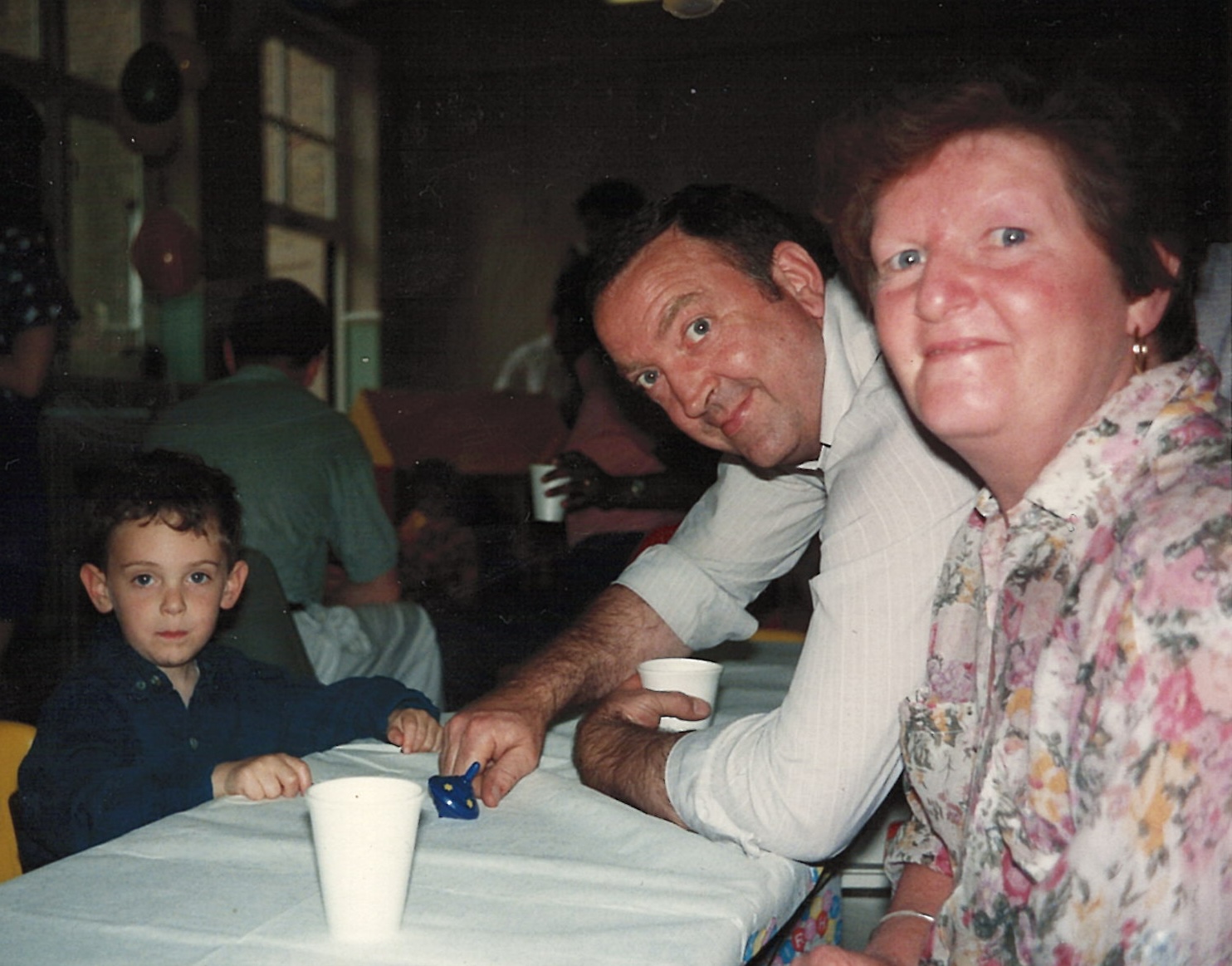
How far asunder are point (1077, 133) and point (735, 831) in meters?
0.61

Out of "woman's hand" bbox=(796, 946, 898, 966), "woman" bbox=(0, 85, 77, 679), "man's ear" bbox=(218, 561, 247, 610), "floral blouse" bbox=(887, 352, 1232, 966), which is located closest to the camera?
"floral blouse" bbox=(887, 352, 1232, 966)

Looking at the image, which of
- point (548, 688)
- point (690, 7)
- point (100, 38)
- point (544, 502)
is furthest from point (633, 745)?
point (100, 38)

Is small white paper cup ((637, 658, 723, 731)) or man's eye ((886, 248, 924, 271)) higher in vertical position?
man's eye ((886, 248, 924, 271))

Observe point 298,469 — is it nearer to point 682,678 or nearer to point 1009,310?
point 682,678

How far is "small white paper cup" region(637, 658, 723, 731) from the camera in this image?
1.24 meters

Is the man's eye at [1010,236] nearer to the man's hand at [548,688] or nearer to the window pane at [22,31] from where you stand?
the man's hand at [548,688]

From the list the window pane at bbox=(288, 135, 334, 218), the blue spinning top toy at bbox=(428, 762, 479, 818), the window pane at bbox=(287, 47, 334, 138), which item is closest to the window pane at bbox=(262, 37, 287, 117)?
the window pane at bbox=(287, 47, 334, 138)

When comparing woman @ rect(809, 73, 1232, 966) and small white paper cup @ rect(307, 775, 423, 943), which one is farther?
small white paper cup @ rect(307, 775, 423, 943)

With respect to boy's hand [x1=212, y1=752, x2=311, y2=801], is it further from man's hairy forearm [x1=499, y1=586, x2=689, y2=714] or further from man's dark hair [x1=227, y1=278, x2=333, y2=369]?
man's dark hair [x1=227, y1=278, x2=333, y2=369]

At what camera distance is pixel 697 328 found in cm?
157

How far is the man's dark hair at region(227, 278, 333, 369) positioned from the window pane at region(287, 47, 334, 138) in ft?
19.3

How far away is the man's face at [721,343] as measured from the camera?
157 cm

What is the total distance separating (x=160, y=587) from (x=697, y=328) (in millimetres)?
820

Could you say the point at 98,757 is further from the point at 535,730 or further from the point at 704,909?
the point at 704,909
